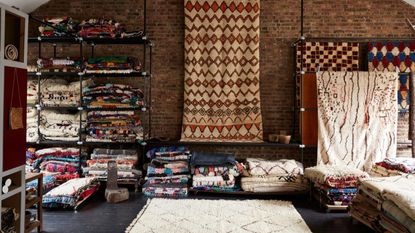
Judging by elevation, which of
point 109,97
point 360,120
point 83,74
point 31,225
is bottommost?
point 31,225

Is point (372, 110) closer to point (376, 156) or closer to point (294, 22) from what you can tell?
point (376, 156)

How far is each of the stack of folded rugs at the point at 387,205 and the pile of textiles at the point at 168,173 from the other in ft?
7.51

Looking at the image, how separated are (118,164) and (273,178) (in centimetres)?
225

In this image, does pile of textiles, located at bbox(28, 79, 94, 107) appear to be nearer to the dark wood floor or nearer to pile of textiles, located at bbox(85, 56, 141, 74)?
pile of textiles, located at bbox(85, 56, 141, 74)

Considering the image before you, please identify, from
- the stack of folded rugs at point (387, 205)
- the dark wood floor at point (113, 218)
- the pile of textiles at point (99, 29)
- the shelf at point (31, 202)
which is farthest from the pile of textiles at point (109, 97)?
the stack of folded rugs at point (387, 205)

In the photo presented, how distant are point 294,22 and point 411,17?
1839mm

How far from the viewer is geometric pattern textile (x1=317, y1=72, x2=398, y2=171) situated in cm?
555

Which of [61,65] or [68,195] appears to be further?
[61,65]

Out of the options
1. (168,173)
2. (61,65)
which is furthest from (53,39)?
(168,173)

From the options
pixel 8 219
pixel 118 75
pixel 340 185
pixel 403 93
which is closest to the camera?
pixel 8 219

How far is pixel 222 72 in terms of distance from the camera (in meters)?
5.96

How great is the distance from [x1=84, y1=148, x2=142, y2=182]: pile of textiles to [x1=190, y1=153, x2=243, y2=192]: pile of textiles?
873 mm

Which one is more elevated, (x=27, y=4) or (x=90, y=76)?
(x=27, y=4)

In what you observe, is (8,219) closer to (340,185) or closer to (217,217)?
(217,217)
